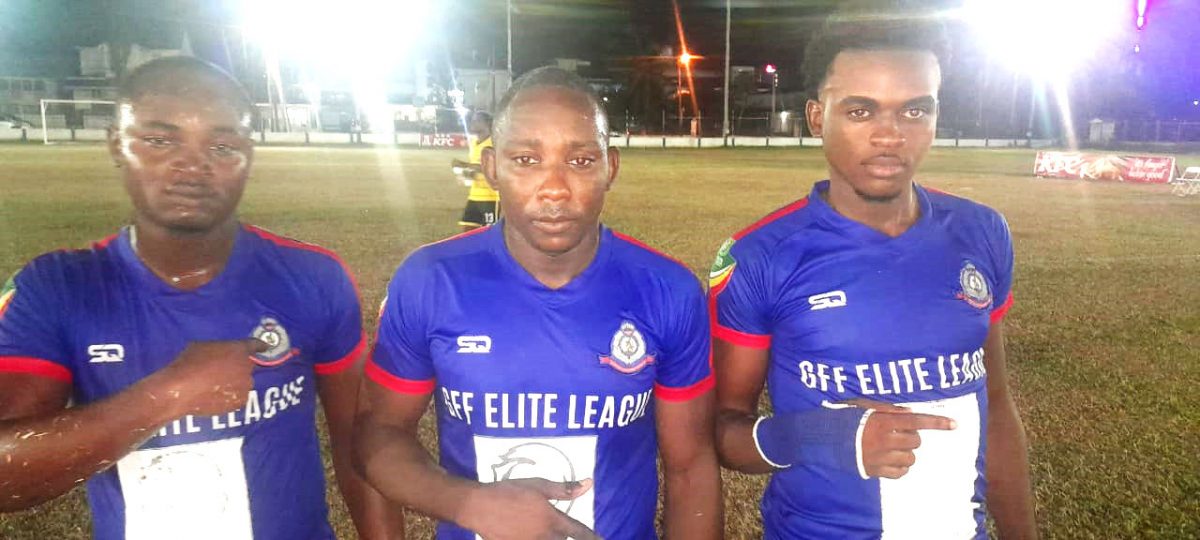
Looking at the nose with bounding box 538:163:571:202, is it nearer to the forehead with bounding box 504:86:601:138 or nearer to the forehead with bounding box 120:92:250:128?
the forehead with bounding box 504:86:601:138

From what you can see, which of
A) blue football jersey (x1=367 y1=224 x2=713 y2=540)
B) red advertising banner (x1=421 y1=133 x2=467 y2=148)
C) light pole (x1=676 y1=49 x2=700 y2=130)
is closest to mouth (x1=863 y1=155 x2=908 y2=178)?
blue football jersey (x1=367 y1=224 x2=713 y2=540)

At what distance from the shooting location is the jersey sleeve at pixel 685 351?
208 centimetres

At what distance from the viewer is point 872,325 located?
84.1 inches

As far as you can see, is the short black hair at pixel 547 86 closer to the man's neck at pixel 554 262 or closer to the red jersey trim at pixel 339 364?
the man's neck at pixel 554 262

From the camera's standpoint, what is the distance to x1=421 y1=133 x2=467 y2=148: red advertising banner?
1715 inches

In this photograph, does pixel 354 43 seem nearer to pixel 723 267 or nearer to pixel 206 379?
pixel 723 267

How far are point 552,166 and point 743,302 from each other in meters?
0.66

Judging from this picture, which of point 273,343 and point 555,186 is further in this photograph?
point 273,343

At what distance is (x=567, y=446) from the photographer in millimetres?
1994

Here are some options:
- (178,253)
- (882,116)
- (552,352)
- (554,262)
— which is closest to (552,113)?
(554,262)

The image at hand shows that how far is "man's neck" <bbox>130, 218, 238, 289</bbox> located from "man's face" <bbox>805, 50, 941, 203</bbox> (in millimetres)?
1731

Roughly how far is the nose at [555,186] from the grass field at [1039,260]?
2.59 metres

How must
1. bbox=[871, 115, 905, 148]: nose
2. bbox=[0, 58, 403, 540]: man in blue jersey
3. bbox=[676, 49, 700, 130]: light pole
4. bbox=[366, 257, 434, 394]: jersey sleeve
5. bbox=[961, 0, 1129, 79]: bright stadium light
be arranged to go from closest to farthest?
bbox=[0, 58, 403, 540]: man in blue jersey
bbox=[366, 257, 434, 394]: jersey sleeve
bbox=[871, 115, 905, 148]: nose
bbox=[961, 0, 1129, 79]: bright stadium light
bbox=[676, 49, 700, 130]: light pole

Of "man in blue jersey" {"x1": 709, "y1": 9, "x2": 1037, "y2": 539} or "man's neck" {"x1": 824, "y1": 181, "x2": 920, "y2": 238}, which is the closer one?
"man in blue jersey" {"x1": 709, "y1": 9, "x2": 1037, "y2": 539}
